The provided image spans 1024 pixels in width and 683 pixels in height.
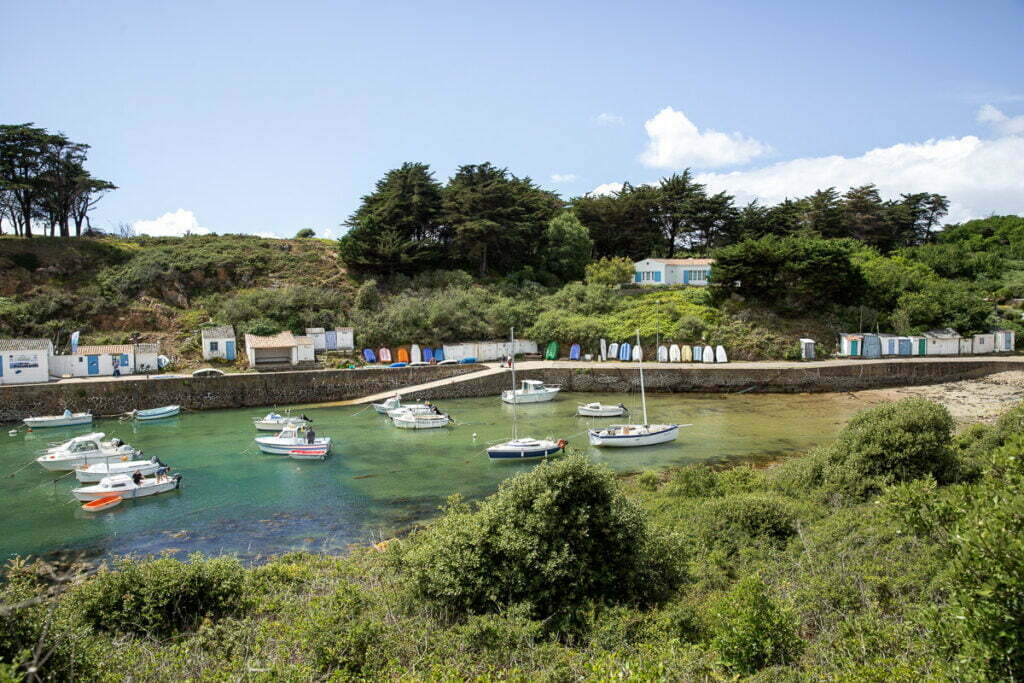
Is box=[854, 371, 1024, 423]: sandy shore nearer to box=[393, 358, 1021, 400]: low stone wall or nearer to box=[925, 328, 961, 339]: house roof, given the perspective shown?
box=[393, 358, 1021, 400]: low stone wall

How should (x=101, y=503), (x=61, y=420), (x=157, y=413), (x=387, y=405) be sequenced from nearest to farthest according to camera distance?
1. (x=101, y=503)
2. (x=61, y=420)
3. (x=157, y=413)
4. (x=387, y=405)

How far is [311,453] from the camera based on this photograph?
24859 millimetres

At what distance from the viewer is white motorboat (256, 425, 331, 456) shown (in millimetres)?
25312

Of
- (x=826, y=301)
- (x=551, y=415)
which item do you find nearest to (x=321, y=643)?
(x=551, y=415)

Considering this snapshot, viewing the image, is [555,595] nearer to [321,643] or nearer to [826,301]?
[321,643]

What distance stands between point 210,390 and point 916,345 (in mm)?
45905

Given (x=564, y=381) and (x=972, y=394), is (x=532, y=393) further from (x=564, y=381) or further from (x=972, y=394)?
(x=972, y=394)

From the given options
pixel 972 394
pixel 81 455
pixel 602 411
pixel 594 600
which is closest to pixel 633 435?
pixel 602 411

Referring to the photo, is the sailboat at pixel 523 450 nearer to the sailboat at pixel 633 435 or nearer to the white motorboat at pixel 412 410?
the sailboat at pixel 633 435

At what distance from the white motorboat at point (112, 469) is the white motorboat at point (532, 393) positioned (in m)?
18.8

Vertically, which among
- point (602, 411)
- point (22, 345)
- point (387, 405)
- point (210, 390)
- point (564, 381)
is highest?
point (22, 345)

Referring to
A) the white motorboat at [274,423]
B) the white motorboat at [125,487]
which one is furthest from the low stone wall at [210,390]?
the white motorboat at [125,487]

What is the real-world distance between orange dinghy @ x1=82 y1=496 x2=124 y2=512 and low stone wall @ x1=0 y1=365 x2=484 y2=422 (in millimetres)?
16083

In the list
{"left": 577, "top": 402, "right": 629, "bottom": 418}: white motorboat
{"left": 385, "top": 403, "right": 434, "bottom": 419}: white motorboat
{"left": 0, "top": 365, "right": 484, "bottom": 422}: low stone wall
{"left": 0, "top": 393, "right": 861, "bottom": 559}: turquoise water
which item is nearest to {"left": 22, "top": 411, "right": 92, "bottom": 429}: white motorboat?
{"left": 0, "top": 393, "right": 861, "bottom": 559}: turquoise water
